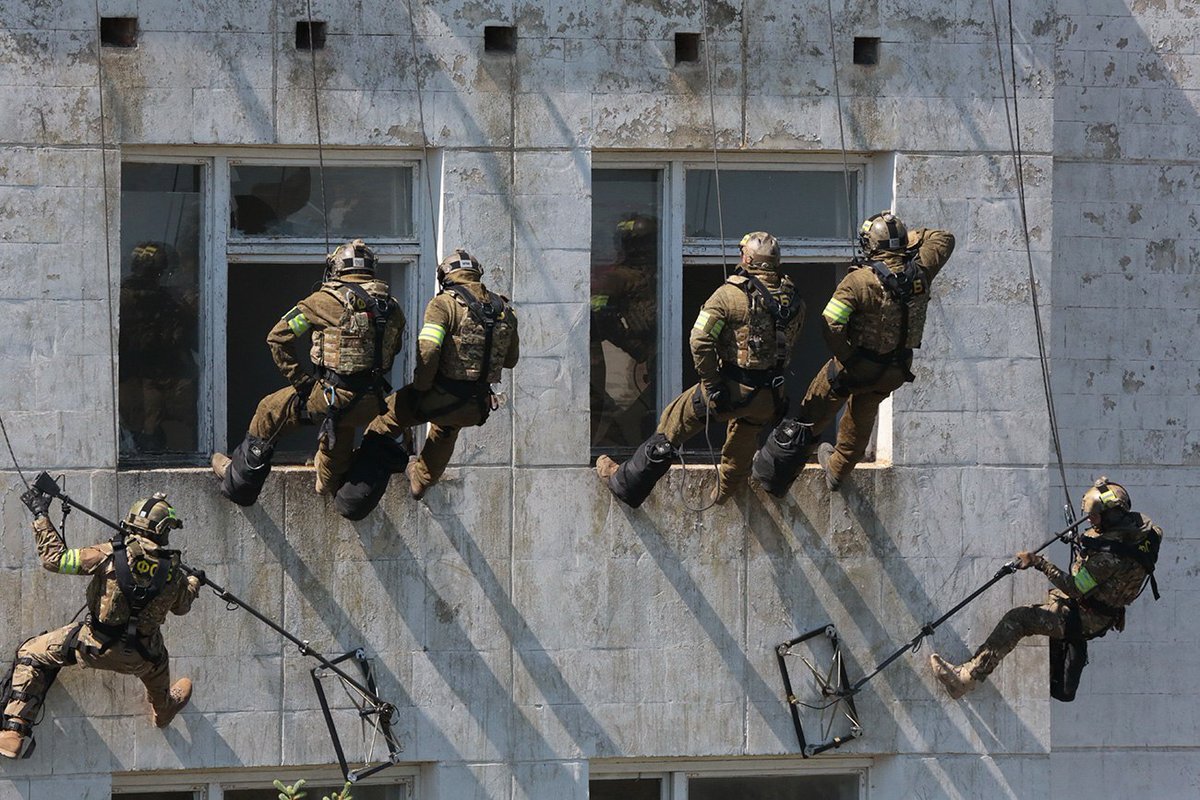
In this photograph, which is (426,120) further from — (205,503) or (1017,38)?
(1017,38)

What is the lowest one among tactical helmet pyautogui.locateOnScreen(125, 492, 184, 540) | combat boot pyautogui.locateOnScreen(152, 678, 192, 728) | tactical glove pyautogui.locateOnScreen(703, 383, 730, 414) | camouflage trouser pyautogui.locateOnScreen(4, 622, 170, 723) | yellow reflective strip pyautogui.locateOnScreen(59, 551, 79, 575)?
combat boot pyautogui.locateOnScreen(152, 678, 192, 728)

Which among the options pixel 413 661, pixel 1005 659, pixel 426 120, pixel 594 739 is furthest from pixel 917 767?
pixel 426 120

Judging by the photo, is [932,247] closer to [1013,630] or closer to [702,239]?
[702,239]

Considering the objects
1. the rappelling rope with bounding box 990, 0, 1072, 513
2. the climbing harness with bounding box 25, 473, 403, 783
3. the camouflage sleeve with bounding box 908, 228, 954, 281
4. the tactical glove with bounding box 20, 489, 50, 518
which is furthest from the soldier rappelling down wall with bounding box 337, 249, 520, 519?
the rappelling rope with bounding box 990, 0, 1072, 513

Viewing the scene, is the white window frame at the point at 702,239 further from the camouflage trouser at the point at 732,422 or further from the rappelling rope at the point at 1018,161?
the rappelling rope at the point at 1018,161

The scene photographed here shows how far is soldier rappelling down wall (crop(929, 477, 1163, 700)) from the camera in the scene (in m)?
11.9

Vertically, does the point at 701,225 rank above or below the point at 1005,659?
above

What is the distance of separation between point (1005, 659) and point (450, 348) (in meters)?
3.95

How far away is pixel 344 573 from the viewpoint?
38.2ft

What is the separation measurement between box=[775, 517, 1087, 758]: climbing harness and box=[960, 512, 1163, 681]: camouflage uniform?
0.18m

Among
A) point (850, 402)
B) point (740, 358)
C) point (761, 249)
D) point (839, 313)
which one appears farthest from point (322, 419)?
point (850, 402)

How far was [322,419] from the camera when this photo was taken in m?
11.1

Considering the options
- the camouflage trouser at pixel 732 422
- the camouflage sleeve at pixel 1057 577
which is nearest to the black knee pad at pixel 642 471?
the camouflage trouser at pixel 732 422

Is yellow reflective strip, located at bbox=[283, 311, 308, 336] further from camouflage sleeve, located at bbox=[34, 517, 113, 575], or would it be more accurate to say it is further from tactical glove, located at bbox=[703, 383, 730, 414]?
tactical glove, located at bbox=[703, 383, 730, 414]
